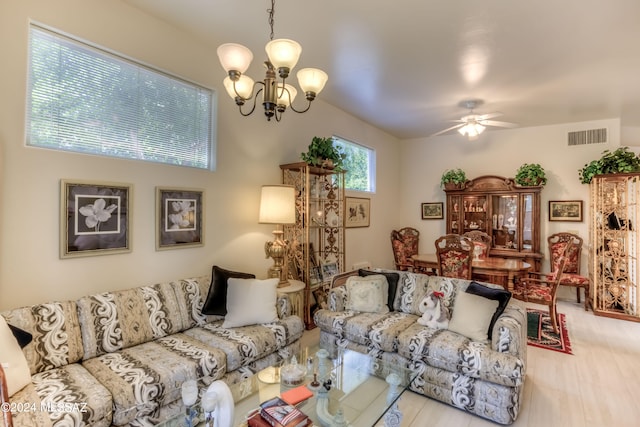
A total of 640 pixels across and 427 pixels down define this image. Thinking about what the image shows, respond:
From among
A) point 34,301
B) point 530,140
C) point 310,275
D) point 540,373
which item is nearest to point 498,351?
point 540,373

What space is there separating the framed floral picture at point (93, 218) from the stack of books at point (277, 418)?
1.78 meters

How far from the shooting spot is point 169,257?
9.35ft

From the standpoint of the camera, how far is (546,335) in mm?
3754

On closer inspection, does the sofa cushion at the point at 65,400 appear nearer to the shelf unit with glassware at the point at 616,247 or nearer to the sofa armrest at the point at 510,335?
the sofa armrest at the point at 510,335

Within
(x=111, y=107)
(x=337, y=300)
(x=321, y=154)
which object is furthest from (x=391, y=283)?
(x=111, y=107)

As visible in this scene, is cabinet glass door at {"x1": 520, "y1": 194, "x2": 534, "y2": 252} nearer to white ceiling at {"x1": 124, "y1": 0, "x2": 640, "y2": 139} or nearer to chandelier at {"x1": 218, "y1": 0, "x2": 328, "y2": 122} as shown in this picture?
white ceiling at {"x1": 124, "y1": 0, "x2": 640, "y2": 139}

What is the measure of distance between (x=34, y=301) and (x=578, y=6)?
4434 millimetres

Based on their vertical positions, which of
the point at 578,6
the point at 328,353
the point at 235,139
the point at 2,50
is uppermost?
the point at 578,6

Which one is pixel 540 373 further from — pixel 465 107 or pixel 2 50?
pixel 2 50

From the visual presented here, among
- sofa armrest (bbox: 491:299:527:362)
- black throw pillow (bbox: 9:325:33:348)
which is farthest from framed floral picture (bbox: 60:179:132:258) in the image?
sofa armrest (bbox: 491:299:527:362)

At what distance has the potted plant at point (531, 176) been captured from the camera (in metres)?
5.18

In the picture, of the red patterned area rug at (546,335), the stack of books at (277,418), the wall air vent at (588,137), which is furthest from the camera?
the wall air vent at (588,137)

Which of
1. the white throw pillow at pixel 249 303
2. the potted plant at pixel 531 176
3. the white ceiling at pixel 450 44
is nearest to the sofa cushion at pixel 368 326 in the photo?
the white throw pillow at pixel 249 303

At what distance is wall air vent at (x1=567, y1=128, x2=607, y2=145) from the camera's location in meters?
5.06
